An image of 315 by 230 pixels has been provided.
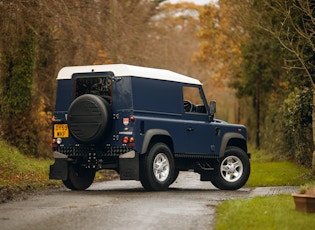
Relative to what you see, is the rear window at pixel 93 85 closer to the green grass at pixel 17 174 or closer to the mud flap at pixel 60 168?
the mud flap at pixel 60 168

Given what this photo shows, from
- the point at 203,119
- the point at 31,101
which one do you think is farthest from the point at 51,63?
the point at 203,119

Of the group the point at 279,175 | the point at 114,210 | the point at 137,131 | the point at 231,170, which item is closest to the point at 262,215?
the point at 114,210

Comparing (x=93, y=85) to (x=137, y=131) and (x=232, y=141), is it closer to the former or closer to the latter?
(x=137, y=131)

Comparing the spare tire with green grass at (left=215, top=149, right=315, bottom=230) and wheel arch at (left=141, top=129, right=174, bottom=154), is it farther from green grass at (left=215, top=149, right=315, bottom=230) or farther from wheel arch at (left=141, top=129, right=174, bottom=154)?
green grass at (left=215, top=149, right=315, bottom=230)

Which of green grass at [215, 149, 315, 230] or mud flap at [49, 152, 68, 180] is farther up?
mud flap at [49, 152, 68, 180]

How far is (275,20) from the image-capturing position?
29.8m

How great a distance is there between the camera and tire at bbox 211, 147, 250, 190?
20.7 m

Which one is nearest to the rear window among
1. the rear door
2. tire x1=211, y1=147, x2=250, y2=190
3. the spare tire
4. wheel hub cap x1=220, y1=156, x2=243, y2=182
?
the spare tire

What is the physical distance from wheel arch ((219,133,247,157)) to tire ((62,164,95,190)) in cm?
321

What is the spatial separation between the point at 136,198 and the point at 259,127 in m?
27.1

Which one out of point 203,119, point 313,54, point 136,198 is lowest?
point 136,198

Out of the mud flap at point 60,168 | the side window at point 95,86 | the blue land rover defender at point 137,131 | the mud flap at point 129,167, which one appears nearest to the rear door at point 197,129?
the blue land rover defender at point 137,131

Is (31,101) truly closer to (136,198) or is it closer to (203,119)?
(203,119)

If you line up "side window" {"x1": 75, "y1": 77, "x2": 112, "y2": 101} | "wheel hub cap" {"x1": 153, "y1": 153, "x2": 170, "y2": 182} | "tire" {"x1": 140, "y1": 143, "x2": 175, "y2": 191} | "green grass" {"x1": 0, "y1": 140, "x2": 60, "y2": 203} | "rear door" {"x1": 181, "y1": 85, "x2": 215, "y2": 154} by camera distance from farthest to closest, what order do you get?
"rear door" {"x1": 181, "y1": 85, "x2": 215, "y2": 154}, "green grass" {"x1": 0, "y1": 140, "x2": 60, "y2": 203}, "wheel hub cap" {"x1": 153, "y1": 153, "x2": 170, "y2": 182}, "side window" {"x1": 75, "y1": 77, "x2": 112, "y2": 101}, "tire" {"x1": 140, "y1": 143, "x2": 175, "y2": 191}
